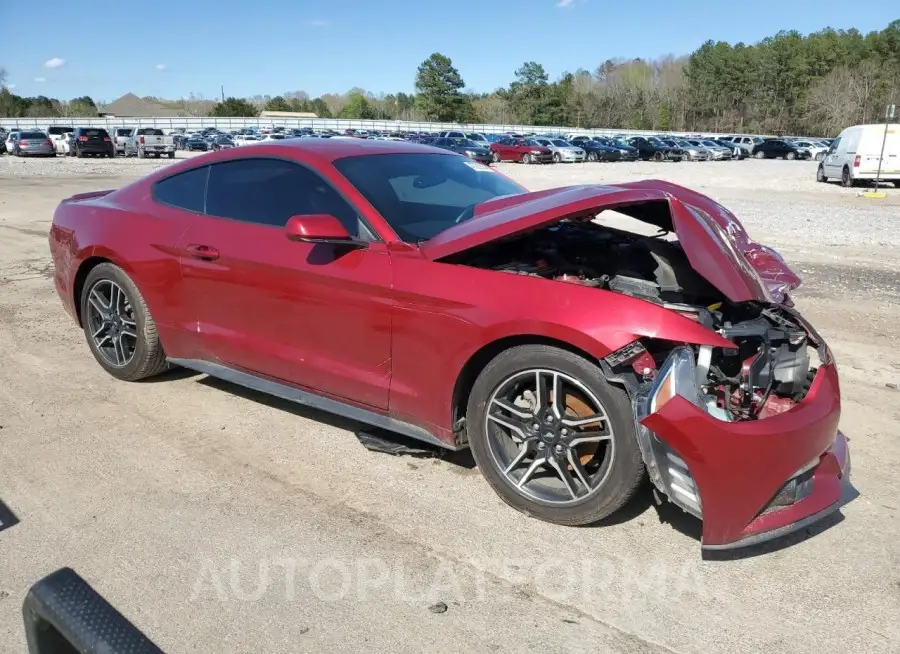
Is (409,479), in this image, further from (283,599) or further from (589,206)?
(589,206)

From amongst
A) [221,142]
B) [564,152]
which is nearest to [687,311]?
[564,152]

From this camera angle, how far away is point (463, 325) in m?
3.14

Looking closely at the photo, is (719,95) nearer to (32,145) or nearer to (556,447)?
(32,145)

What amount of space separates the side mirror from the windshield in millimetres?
297

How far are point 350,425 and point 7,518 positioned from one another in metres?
1.71

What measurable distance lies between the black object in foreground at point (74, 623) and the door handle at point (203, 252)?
9.84 ft

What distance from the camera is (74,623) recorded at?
106 centimetres

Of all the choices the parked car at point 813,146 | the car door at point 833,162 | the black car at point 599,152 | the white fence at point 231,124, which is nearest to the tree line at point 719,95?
the white fence at point 231,124

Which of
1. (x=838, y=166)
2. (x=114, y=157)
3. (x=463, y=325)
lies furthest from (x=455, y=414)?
(x=114, y=157)

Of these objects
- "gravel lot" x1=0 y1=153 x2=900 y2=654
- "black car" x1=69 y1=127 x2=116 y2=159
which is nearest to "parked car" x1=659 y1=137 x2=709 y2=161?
"black car" x1=69 y1=127 x2=116 y2=159

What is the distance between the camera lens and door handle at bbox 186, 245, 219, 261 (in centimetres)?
399

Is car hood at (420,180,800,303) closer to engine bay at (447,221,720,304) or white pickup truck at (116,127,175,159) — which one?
engine bay at (447,221,720,304)

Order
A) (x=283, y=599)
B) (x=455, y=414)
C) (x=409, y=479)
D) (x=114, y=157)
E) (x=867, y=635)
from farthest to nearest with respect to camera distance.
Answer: (x=114, y=157) → (x=409, y=479) → (x=455, y=414) → (x=283, y=599) → (x=867, y=635)

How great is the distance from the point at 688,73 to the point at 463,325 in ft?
391
